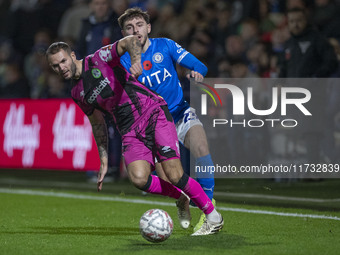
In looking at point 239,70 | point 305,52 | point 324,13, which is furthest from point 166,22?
point 305,52

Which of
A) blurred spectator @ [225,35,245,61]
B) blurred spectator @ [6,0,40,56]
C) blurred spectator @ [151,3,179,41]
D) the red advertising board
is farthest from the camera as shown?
blurred spectator @ [6,0,40,56]

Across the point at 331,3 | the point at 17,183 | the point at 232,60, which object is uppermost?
the point at 331,3

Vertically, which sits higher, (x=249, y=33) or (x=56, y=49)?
(x=56, y=49)

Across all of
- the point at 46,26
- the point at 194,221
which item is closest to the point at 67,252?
the point at 194,221

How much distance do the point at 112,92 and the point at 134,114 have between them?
268 millimetres

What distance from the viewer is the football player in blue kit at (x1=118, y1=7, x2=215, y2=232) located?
7.13 metres

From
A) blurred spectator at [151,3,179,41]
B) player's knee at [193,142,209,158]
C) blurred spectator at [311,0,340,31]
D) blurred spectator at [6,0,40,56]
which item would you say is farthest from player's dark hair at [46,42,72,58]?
blurred spectator at [6,0,40,56]

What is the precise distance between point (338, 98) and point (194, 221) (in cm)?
379

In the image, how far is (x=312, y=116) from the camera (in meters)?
10.7

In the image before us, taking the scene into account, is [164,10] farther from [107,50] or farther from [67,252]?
[67,252]

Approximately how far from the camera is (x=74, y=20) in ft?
51.3

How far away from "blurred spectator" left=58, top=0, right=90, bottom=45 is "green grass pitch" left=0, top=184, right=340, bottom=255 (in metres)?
6.07

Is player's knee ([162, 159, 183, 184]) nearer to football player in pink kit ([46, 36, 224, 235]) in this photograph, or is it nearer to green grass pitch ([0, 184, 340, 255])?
football player in pink kit ([46, 36, 224, 235])

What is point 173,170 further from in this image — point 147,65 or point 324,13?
point 324,13
